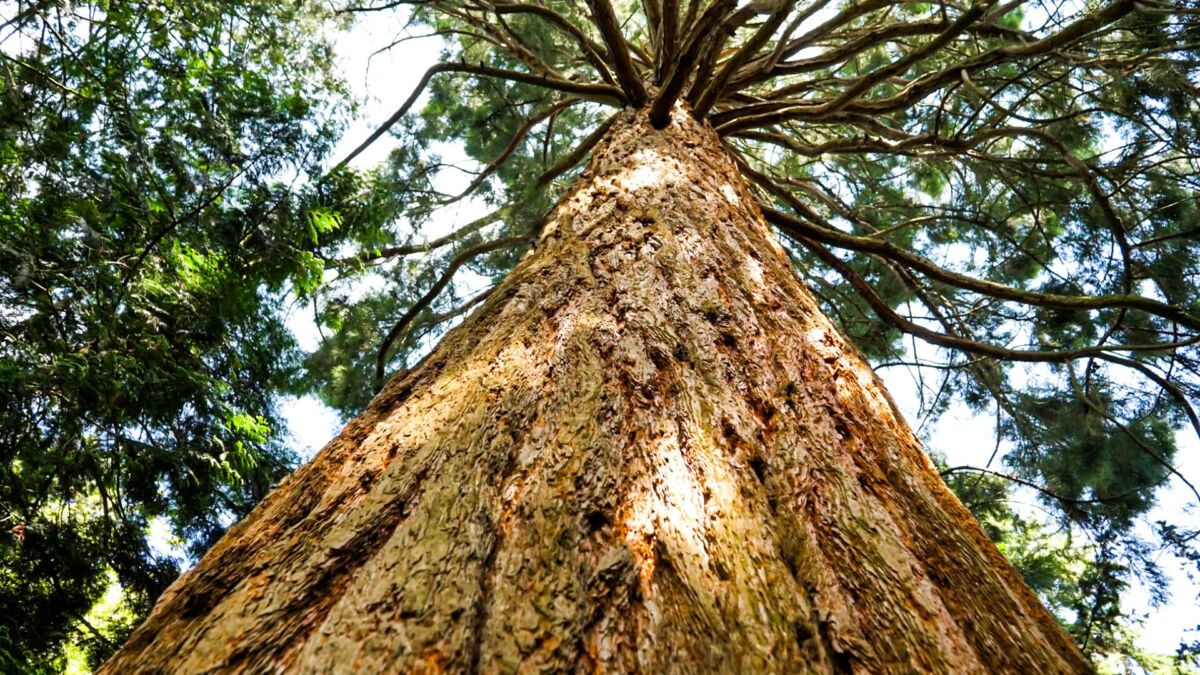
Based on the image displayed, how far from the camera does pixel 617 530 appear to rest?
761 millimetres

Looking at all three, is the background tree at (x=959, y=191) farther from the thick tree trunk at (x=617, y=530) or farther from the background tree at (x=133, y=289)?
the thick tree trunk at (x=617, y=530)

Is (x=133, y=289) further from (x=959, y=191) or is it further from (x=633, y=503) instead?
(x=959, y=191)

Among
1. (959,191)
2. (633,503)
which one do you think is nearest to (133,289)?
(633,503)

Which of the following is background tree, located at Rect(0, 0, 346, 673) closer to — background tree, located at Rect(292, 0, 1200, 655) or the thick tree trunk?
background tree, located at Rect(292, 0, 1200, 655)

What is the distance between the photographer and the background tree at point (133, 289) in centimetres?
273

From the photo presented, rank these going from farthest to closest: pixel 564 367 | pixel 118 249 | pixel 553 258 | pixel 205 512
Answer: pixel 205 512, pixel 118 249, pixel 553 258, pixel 564 367

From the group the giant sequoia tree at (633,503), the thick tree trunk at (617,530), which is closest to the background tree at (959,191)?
the giant sequoia tree at (633,503)

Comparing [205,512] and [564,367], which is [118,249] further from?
[564,367]

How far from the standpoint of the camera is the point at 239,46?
392cm

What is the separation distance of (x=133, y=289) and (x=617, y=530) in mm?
3324

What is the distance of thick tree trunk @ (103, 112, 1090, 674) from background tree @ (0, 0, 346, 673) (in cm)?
250

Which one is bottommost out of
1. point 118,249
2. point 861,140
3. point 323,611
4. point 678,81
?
point 323,611

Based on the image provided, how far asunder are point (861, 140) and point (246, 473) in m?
4.09

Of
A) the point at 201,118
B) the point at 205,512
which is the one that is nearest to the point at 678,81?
the point at 201,118
